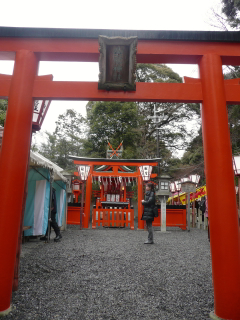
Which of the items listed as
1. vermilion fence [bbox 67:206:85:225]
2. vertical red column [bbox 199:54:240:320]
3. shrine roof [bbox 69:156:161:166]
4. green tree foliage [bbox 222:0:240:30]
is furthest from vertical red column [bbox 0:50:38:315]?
green tree foliage [bbox 222:0:240:30]

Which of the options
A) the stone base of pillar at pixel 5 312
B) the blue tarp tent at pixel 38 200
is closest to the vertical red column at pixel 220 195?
the stone base of pillar at pixel 5 312

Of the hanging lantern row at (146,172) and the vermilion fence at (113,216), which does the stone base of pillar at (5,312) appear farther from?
the hanging lantern row at (146,172)

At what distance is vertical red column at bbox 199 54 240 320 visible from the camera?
8.61ft

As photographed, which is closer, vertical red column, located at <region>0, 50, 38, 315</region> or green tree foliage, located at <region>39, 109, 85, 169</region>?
vertical red column, located at <region>0, 50, 38, 315</region>

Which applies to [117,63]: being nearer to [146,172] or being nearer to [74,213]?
[146,172]

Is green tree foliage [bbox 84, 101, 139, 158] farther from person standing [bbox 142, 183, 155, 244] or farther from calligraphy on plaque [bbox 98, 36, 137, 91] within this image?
calligraphy on plaque [bbox 98, 36, 137, 91]

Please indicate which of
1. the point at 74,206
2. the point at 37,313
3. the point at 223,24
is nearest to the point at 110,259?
the point at 37,313

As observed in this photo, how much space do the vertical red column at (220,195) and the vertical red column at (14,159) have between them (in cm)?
233

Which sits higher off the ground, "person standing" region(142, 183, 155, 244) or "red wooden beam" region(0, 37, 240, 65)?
"red wooden beam" region(0, 37, 240, 65)

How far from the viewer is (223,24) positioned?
13023mm

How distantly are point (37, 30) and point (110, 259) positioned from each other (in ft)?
15.0

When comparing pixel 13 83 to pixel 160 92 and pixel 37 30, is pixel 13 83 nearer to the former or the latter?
pixel 37 30

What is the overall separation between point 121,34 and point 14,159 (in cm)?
220

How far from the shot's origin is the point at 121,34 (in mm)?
3244
